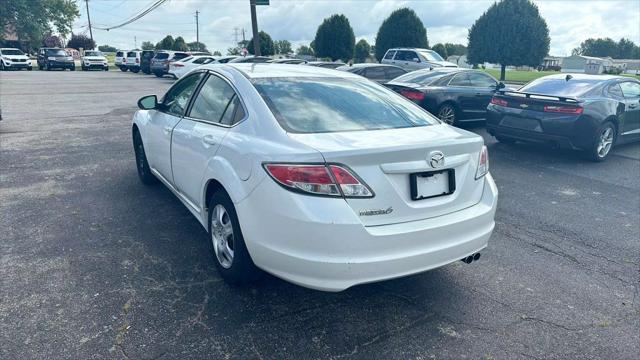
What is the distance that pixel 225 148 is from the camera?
310 centimetres

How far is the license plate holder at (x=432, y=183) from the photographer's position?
8.76ft

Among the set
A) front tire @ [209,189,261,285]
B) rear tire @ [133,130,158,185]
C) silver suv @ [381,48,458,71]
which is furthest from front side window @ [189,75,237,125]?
silver suv @ [381,48,458,71]

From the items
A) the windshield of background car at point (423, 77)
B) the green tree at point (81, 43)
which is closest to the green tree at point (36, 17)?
the green tree at point (81, 43)

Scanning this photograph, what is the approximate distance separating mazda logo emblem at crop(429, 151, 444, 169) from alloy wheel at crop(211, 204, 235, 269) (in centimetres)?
138

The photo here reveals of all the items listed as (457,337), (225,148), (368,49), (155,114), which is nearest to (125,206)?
(155,114)

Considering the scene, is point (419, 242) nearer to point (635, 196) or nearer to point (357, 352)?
point (357, 352)

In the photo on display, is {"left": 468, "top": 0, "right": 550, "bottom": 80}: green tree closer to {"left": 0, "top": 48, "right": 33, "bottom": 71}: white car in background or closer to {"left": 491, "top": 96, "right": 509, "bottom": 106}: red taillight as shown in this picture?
{"left": 491, "top": 96, "right": 509, "bottom": 106}: red taillight

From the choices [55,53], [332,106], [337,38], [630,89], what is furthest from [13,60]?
[332,106]

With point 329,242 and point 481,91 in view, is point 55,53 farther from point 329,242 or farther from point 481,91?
point 329,242

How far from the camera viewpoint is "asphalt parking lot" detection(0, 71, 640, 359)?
2.65 m

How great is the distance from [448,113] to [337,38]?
101ft

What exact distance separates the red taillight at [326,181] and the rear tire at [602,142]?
20.6 feet

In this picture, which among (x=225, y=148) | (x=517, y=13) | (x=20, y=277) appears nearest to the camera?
(x=225, y=148)

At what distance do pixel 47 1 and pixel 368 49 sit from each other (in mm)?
35612
